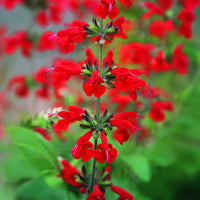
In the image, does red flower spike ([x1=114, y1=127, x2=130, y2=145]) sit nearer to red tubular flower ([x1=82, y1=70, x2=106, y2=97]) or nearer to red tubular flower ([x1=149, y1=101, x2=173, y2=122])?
red tubular flower ([x1=82, y1=70, x2=106, y2=97])

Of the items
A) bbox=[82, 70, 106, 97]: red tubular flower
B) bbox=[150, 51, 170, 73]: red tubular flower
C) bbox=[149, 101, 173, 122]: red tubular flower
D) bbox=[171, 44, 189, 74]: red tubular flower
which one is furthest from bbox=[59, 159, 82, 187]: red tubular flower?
bbox=[171, 44, 189, 74]: red tubular flower

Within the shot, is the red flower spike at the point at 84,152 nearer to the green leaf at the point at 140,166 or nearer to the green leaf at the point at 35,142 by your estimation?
the green leaf at the point at 35,142

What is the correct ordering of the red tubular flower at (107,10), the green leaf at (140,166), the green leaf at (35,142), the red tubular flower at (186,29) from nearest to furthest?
the red tubular flower at (107,10), the green leaf at (35,142), the green leaf at (140,166), the red tubular flower at (186,29)

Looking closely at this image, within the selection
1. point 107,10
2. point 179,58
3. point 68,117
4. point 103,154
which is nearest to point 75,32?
point 107,10

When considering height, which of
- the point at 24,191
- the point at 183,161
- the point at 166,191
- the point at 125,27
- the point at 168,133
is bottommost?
the point at 24,191

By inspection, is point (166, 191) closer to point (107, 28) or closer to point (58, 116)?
point (58, 116)

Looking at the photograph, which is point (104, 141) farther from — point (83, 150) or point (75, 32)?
point (75, 32)

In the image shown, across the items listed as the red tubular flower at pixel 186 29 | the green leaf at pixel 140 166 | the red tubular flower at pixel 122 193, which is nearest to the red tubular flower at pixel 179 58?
the red tubular flower at pixel 186 29

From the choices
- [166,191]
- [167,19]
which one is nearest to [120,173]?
[166,191]
